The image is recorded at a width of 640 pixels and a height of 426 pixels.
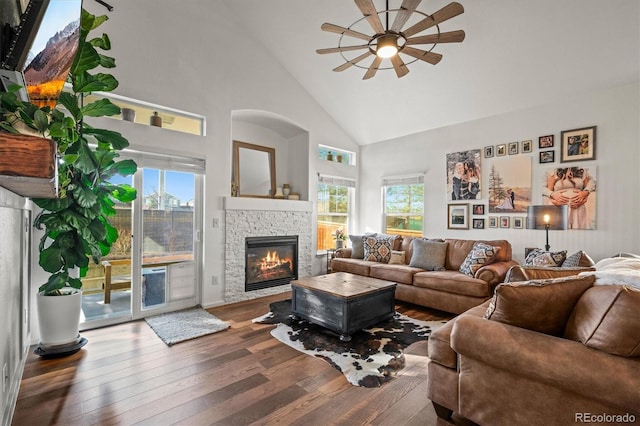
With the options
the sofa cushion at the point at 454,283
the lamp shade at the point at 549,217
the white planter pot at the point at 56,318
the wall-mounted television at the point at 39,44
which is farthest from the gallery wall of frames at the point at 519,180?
the white planter pot at the point at 56,318

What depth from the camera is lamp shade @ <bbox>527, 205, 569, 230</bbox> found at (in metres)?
3.89

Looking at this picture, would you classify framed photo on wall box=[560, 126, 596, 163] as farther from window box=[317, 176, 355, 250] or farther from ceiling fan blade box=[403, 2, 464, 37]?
window box=[317, 176, 355, 250]

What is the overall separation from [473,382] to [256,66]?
496cm

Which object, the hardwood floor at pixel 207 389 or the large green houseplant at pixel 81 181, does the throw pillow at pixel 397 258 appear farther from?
the large green houseplant at pixel 81 181

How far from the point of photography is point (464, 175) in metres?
5.04

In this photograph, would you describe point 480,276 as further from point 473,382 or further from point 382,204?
point 382,204

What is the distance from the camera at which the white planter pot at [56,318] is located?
2.69 m

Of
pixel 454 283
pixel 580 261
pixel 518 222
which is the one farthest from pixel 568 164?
pixel 454 283

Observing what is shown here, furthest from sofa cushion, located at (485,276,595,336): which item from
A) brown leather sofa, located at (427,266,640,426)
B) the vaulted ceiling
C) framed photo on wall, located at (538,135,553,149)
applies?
framed photo on wall, located at (538,135,553,149)

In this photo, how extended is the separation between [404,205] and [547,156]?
7.83ft

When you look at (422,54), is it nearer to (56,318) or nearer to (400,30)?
(400,30)

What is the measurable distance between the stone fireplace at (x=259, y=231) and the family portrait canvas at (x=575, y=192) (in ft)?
12.1

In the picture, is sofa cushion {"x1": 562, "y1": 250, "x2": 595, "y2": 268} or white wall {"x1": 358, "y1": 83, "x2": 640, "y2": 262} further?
white wall {"x1": 358, "y1": 83, "x2": 640, "y2": 262}

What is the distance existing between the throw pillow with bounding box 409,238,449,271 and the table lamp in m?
1.18
